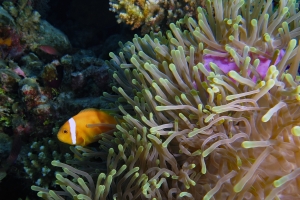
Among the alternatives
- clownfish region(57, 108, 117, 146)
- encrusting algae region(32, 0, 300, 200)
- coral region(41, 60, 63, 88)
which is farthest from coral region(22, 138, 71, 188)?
encrusting algae region(32, 0, 300, 200)

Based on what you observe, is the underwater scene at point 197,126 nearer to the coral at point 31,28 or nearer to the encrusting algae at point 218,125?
the encrusting algae at point 218,125

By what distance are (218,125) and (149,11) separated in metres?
2.73

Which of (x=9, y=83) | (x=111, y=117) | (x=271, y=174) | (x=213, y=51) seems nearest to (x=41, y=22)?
(x=9, y=83)

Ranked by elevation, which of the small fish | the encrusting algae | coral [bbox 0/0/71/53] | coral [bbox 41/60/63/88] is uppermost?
coral [bbox 0/0/71/53]

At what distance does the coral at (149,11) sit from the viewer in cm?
381

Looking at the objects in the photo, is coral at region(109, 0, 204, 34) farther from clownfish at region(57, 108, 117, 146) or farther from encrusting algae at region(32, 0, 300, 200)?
clownfish at region(57, 108, 117, 146)

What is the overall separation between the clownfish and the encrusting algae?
0.19 m

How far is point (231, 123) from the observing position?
63.3 inches

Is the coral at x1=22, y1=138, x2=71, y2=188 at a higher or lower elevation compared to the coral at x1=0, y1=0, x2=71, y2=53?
lower

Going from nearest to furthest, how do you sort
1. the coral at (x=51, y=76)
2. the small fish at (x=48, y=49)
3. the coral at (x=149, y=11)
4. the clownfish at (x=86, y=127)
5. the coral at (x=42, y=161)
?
the clownfish at (x=86, y=127) < the coral at (x=42, y=161) < the coral at (x=51, y=76) < the coral at (x=149, y=11) < the small fish at (x=48, y=49)

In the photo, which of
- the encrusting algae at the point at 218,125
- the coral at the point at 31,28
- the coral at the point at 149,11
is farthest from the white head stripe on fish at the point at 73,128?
A: the coral at the point at 31,28

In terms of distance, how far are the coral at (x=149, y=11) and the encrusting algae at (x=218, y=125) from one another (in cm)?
187

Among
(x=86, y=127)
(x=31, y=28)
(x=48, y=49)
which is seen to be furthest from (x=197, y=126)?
(x=31, y=28)

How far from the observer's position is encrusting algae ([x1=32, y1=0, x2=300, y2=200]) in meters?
1.44
